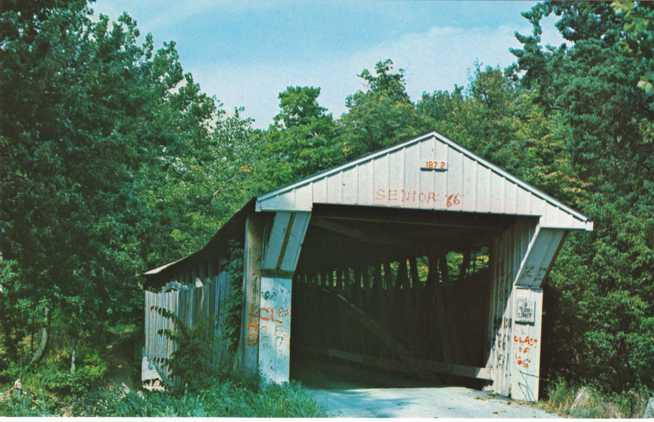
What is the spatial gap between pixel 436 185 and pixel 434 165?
0.31m

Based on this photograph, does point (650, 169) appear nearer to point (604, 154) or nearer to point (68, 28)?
point (604, 154)

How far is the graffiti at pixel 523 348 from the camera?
13.5 meters

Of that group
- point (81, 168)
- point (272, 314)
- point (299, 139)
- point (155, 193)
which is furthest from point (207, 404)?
point (299, 139)

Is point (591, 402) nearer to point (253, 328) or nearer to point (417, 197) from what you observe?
point (417, 197)

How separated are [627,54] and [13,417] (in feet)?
61.0

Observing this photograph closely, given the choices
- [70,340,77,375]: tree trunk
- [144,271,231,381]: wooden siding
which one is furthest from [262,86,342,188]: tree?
[144,271,231,381]: wooden siding

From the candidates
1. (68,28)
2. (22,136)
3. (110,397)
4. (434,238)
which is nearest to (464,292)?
(434,238)

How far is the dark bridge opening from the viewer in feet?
47.2

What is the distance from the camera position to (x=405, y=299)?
58.0ft

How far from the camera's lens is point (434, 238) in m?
16.8

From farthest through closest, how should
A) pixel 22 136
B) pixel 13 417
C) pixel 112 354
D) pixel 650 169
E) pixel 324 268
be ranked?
1. pixel 112 354
2. pixel 650 169
3. pixel 324 268
4. pixel 22 136
5. pixel 13 417

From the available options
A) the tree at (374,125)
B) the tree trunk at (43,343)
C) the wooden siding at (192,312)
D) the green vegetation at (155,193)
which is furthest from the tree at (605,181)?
the tree trunk at (43,343)

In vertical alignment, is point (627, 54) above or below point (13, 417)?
above

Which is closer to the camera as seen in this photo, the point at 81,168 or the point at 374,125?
the point at 81,168
